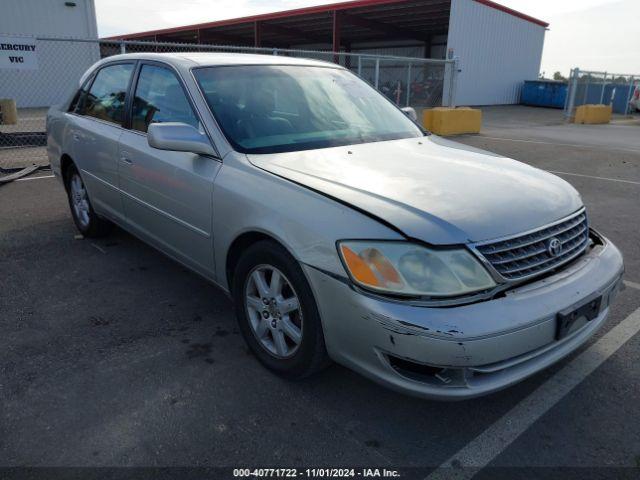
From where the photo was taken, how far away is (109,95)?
13.8 feet

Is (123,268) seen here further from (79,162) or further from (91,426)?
(91,426)

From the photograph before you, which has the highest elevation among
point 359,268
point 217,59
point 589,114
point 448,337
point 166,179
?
point 217,59

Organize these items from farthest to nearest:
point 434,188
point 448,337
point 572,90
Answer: point 572,90
point 434,188
point 448,337

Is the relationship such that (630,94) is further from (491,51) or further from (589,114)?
(589,114)

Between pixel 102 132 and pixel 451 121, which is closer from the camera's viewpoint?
pixel 102 132

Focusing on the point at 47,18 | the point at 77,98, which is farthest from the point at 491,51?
the point at 77,98

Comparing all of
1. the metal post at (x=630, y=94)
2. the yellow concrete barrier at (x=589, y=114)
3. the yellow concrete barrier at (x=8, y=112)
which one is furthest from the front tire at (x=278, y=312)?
the metal post at (x=630, y=94)

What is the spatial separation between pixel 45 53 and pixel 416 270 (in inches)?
785

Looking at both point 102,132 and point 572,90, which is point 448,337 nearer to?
point 102,132

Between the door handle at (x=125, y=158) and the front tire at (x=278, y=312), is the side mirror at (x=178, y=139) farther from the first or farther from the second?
the door handle at (x=125, y=158)

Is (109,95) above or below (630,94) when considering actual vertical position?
above

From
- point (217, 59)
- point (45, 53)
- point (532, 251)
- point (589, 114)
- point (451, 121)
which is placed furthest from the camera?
point (589, 114)

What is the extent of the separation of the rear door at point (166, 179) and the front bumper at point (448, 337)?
40.5 inches

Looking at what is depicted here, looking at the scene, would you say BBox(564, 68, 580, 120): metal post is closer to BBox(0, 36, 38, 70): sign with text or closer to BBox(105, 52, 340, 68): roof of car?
BBox(0, 36, 38, 70): sign with text
